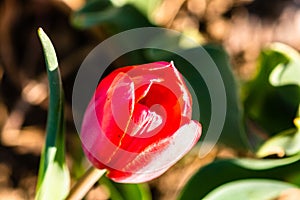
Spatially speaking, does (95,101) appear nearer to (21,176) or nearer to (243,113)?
(243,113)

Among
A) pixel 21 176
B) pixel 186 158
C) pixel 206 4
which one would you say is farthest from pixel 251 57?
pixel 21 176

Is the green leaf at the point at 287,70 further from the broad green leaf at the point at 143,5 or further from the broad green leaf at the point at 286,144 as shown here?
the broad green leaf at the point at 143,5

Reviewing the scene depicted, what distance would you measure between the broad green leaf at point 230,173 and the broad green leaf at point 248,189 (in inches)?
1.2

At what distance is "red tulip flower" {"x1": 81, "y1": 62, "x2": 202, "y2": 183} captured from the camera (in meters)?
0.77

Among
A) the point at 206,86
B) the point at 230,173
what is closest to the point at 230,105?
the point at 206,86

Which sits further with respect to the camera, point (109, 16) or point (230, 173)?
point (109, 16)

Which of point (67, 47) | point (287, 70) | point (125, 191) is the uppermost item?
point (287, 70)

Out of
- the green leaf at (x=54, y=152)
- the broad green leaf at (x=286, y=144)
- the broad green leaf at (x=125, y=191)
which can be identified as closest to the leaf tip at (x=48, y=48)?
the green leaf at (x=54, y=152)

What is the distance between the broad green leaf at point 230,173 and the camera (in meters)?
1.11

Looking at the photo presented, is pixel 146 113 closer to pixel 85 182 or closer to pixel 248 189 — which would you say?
pixel 85 182

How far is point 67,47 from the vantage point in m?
1.68

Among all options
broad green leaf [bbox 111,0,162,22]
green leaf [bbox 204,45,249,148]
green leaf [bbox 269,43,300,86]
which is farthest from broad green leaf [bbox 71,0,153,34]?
green leaf [bbox 269,43,300,86]

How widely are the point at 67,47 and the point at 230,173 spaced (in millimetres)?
694

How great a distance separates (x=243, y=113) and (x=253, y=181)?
0.28m
